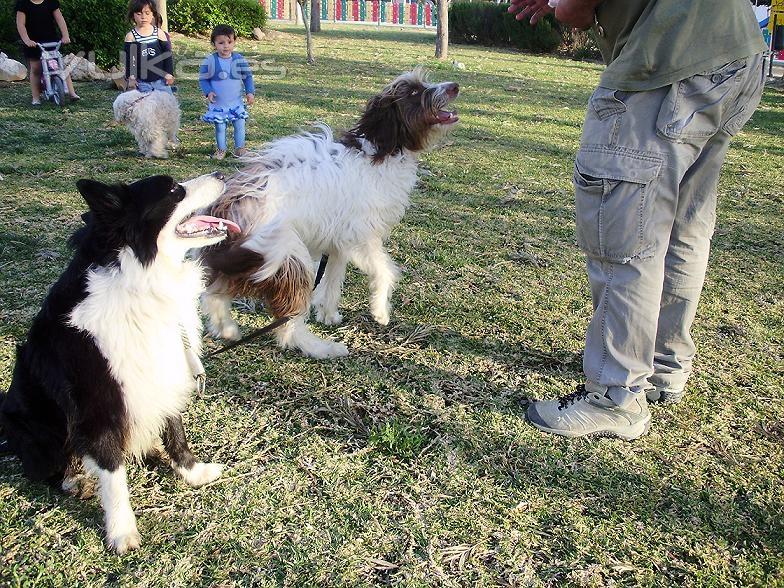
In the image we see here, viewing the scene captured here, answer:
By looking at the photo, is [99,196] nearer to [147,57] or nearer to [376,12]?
[147,57]

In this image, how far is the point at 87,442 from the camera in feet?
6.94

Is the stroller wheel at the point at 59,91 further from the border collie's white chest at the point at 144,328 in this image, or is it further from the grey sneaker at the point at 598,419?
the grey sneaker at the point at 598,419

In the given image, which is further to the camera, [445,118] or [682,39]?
[445,118]

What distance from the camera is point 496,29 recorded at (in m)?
25.1

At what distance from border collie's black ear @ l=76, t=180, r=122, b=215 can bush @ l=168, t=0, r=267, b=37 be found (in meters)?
18.9

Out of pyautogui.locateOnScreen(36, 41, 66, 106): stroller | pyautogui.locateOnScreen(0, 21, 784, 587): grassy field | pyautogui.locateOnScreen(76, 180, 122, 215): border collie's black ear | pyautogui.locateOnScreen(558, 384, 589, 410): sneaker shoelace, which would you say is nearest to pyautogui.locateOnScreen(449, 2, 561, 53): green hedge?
pyautogui.locateOnScreen(36, 41, 66, 106): stroller

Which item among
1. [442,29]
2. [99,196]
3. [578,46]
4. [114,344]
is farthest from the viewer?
[578,46]

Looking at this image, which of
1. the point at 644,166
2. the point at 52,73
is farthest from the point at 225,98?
the point at 644,166

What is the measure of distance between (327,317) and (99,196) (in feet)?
6.42

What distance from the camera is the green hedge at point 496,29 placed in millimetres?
22922

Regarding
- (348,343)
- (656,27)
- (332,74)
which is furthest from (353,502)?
(332,74)

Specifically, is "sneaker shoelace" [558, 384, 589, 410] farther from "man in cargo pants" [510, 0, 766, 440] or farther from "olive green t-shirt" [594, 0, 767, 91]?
"olive green t-shirt" [594, 0, 767, 91]

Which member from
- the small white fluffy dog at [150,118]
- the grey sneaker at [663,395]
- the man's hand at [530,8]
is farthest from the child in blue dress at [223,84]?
the grey sneaker at [663,395]

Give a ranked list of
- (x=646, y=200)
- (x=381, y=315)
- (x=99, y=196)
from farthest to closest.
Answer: (x=381, y=315), (x=646, y=200), (x=99, y=196)
